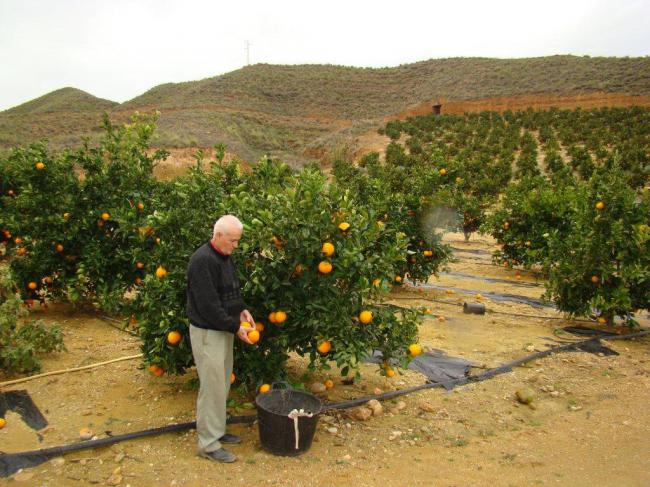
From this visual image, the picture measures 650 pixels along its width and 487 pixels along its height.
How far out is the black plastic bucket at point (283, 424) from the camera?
312 centimetres

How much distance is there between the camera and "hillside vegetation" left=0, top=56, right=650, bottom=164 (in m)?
38.1

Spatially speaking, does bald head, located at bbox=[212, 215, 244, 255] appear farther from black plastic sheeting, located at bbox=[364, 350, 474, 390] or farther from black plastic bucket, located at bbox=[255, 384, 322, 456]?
black plastic sheeting, located at bbox=[364, 350, 474, 390]

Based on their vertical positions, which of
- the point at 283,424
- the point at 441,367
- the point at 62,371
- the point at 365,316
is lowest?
the point at 441,367

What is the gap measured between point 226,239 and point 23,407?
84.9 inches

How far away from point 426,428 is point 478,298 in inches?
162

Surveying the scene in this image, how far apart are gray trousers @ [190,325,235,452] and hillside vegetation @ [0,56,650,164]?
2891 centimetres

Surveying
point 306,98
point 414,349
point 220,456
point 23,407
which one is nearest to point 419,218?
point 414,349

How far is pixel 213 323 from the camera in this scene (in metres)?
3.04

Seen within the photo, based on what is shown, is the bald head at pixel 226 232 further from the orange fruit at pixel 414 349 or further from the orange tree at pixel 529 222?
the orange tree at pixel 529 222

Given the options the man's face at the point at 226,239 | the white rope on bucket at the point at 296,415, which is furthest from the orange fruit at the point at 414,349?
the man's face at the point at 226,239

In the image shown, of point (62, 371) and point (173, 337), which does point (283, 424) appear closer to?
point (173, 337)

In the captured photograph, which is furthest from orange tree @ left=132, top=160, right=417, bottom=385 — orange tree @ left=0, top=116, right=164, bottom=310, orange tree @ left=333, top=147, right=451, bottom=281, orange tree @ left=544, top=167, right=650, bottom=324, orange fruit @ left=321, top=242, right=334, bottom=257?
orange tree @ left=333, top=147, right=451, bottom=281

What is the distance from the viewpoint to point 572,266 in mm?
5926

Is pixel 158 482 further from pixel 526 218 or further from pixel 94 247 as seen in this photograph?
pixel 526 218
